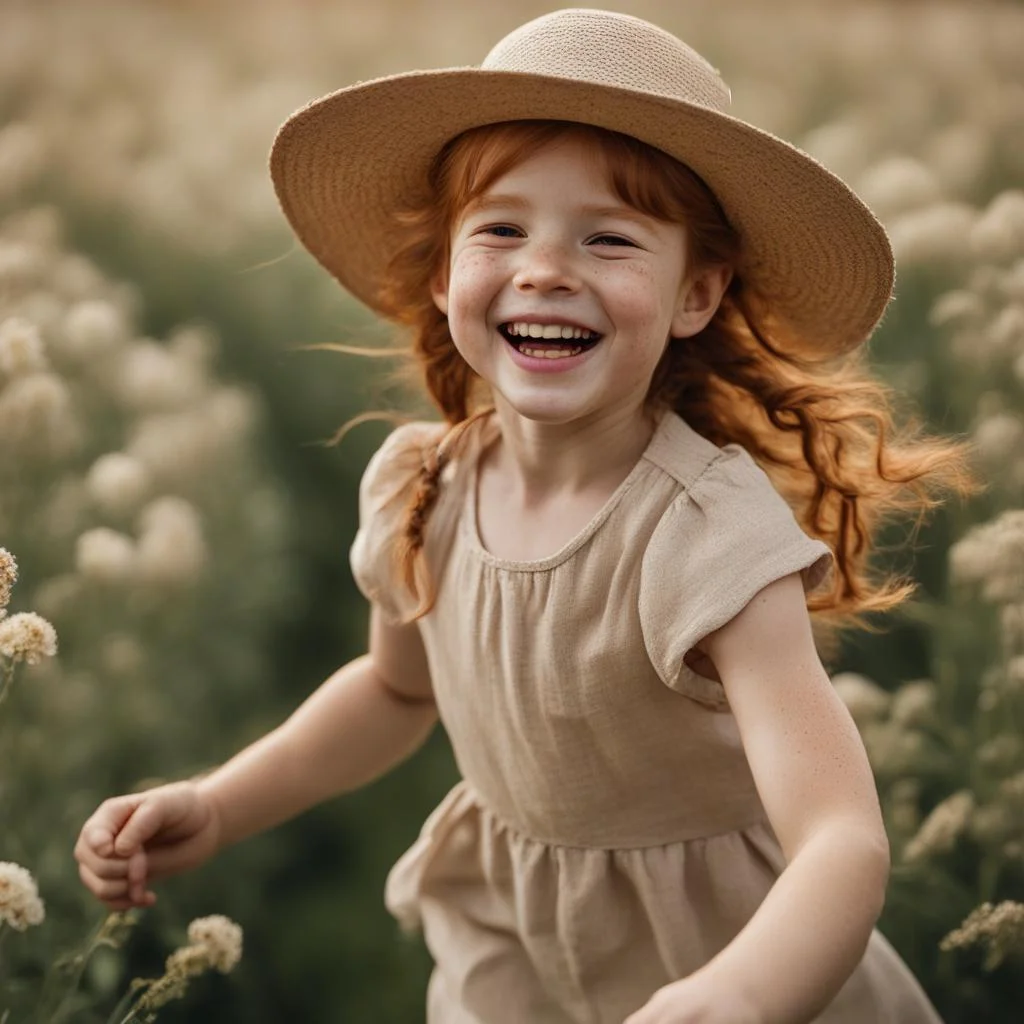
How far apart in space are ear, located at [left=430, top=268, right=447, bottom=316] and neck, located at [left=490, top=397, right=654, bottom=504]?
0.12 meters

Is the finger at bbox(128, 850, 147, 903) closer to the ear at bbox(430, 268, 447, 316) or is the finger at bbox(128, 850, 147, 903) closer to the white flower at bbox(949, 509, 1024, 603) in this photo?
the ear at bbox(430, 268, 447, 316)

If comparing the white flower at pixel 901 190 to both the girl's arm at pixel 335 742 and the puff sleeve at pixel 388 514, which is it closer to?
the puff sleeve at pixel 388 514

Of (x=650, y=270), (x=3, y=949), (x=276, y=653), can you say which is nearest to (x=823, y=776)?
(x=650, y=270)

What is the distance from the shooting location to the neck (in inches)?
55.6

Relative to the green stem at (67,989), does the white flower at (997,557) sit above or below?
above

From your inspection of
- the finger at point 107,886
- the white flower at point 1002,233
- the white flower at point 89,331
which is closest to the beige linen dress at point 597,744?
the finger at point 107,886

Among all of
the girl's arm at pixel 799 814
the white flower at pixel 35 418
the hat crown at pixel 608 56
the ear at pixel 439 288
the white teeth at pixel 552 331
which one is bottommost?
the girl's arm at pixel 799 814

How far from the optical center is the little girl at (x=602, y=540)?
1235mm

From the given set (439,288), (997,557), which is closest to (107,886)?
(439,288)

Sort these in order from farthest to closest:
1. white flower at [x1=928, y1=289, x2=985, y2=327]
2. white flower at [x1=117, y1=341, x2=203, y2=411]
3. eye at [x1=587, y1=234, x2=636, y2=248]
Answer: white flower at [x1=117, y1=341, x2=203, y2=411], white flower at [x1=928, y1=289, x2=985, y2=327], eye at [x1=587, y1=234, x2=636, y2=248]

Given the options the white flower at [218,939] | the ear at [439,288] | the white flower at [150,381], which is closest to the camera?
the white flower at [218,939]

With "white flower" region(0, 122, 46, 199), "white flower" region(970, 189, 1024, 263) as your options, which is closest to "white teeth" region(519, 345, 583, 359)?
"white flower" region(970, 189, 1024, 263)

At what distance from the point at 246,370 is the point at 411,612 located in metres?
1.09

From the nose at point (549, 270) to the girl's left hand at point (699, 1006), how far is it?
565mm
